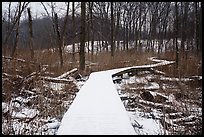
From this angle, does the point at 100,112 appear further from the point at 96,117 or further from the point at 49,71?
the point at 49,71

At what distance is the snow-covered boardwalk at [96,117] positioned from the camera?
4.35m

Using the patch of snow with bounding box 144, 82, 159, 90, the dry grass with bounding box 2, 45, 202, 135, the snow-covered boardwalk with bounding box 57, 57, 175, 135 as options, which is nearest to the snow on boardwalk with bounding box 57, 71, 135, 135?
the snow-covered boardwalk with bounding box 57, 57, 175, 135

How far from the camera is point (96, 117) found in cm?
507

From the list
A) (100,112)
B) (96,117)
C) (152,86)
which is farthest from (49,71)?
(96,117)

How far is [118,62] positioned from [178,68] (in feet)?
13.2

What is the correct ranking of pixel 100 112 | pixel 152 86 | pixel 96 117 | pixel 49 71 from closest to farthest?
pixel 96 117
pixel 100 112
pixel 152 86
pixel 49 71

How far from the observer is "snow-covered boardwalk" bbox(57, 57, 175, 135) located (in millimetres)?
4352

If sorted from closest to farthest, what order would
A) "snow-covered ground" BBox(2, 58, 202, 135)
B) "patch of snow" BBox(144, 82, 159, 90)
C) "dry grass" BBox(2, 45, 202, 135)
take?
"snow-covered ground" BBox(2, 58, 202, 135)
"dry grass" BBox(2, 45, 202, 135)
"patch of snow" BBox(144, 82, 159, 90)

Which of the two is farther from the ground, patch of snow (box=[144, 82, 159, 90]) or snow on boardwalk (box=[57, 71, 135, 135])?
snow on boardwalk (box=[57, 71, 135, 135])

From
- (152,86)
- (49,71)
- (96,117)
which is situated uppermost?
(49,71)

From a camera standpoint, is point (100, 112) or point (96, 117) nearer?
point (96, 117)

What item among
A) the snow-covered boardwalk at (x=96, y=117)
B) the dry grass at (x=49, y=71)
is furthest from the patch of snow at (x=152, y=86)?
the snow-covered boardwalk at (x=96, y=117)

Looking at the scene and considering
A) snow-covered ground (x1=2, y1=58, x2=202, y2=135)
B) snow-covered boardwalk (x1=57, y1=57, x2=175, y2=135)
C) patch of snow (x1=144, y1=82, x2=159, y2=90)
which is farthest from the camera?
patch of snow (x1=144, y1=82, x2=159, y2=90)

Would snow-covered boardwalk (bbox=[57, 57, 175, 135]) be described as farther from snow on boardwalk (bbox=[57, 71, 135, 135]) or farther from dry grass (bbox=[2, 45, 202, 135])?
dry grass (bbox=[2, 45, 202, 135])
